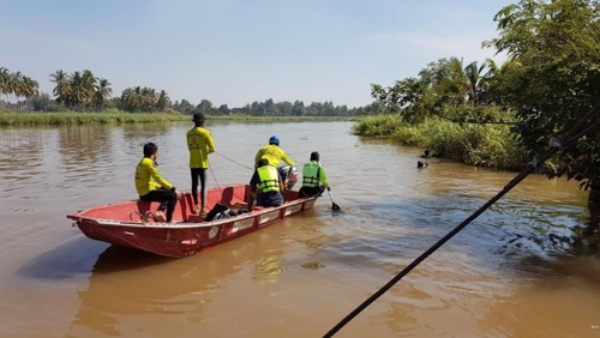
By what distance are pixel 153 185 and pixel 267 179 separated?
2.18 m

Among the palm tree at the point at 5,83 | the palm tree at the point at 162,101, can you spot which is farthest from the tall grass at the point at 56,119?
the palm tree at the point at 162,101

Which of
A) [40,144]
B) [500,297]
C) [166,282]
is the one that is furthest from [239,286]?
[40,144]

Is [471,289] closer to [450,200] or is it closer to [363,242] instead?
[363,242]

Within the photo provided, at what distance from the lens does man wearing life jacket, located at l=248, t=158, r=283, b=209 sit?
8.45 meters

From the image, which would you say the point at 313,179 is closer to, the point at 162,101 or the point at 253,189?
the point at 253,189

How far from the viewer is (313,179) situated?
9914mm

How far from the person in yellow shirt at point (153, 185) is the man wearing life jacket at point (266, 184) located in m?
1.73

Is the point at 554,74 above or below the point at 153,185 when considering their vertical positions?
above

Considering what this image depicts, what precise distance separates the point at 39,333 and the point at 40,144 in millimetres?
26255

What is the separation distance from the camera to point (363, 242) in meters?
7.82

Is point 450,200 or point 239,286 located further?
point 450,200

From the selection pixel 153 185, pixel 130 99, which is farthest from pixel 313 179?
pixel 130 99

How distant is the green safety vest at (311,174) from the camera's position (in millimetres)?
9836

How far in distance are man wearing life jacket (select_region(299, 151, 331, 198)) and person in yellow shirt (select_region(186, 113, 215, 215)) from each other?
7.35ft
